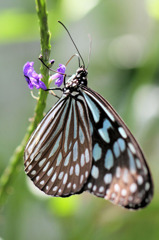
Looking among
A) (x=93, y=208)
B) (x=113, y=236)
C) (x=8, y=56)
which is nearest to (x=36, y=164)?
(x=93, y=208)

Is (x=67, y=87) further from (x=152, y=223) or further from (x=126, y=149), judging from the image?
(x=152, y=223)

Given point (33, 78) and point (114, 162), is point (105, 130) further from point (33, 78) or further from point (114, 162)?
point (33, 78)

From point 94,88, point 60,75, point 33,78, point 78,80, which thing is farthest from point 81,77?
point 94,88

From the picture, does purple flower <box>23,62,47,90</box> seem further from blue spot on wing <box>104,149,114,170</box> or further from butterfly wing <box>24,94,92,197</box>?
blue spot on wing <box>104,149,114,170</box>

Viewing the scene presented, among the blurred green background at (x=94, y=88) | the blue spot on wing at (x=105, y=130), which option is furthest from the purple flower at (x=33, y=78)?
the blurred green background at (x=94, y=88)

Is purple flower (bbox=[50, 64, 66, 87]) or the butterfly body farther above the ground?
purple flower (bbox=[50, 64, 66, 87])

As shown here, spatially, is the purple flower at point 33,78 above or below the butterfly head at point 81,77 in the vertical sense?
below

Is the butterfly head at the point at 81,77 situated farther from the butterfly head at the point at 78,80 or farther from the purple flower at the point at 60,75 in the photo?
the purple flower at the point at 60,75

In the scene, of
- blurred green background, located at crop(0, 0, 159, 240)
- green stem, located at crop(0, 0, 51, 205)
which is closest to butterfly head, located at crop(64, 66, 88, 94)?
green stem, located at crop(0, 0, 51, 205)
